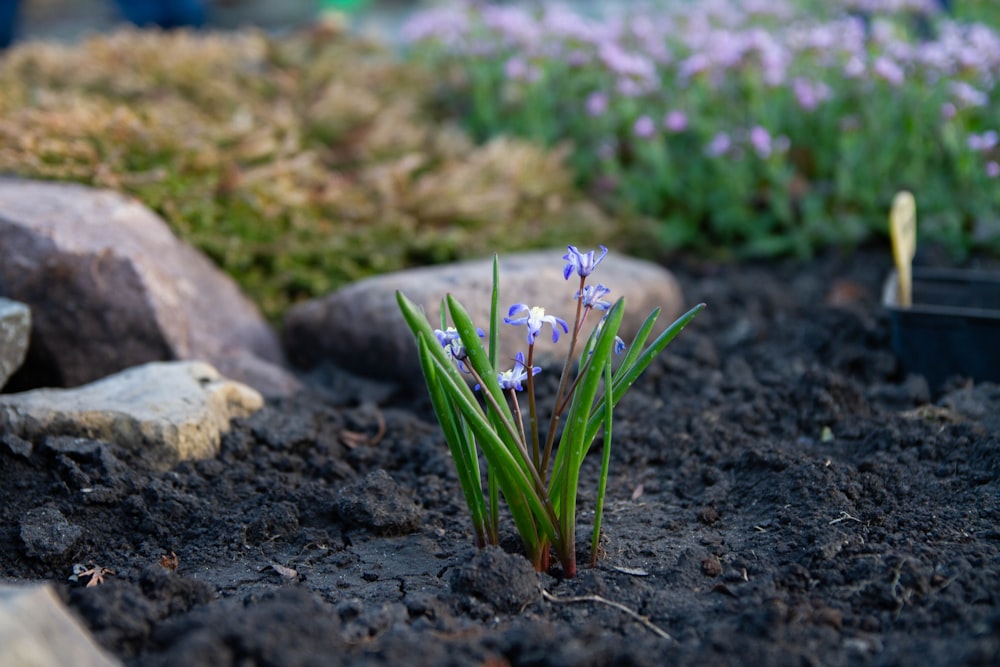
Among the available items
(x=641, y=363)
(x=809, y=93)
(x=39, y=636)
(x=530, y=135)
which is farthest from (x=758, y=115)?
(x=39, y=636)

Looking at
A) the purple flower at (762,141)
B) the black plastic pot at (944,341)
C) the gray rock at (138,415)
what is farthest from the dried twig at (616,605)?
the purple flower at (762,141)

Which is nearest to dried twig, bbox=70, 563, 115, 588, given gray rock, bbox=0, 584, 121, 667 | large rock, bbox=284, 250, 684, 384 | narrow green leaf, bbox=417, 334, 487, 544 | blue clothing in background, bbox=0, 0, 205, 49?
gray rock, bbox=0, 584, 121, 667

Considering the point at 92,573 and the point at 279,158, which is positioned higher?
the point at 279,158

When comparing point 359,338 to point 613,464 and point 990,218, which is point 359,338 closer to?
point 613,464

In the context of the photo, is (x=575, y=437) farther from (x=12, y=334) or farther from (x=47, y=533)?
(x=12, y=334)

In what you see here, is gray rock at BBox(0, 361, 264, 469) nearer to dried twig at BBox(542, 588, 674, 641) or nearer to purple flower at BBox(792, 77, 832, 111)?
dried twig at BBox(542, 588, 674, 641)

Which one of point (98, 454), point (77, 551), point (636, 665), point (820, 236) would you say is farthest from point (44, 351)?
point (820, 236)
